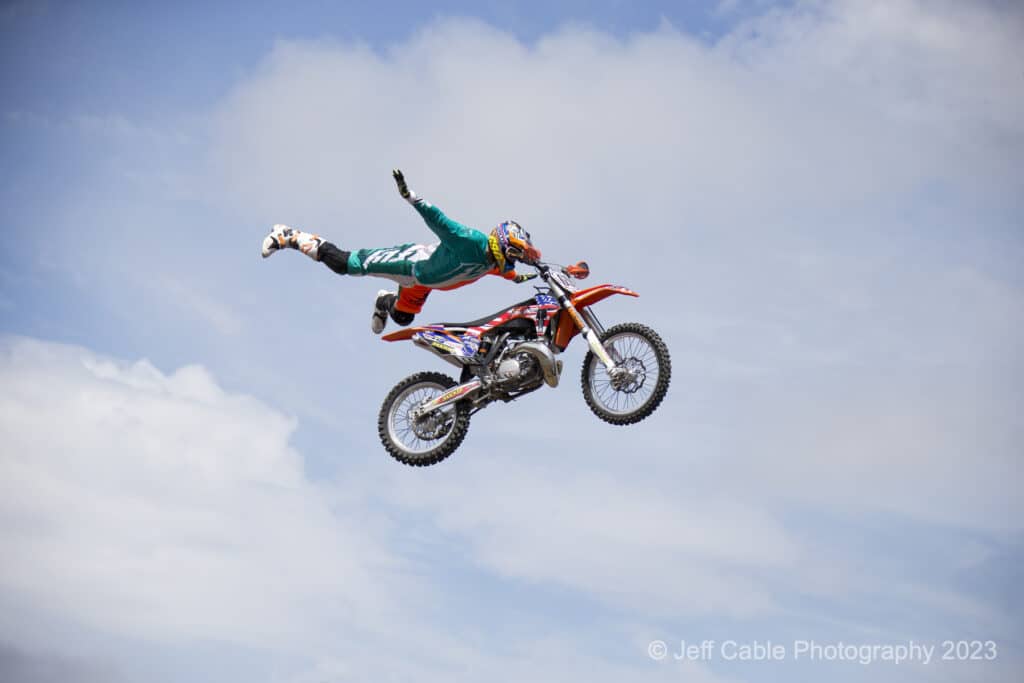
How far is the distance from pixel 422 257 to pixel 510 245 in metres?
1.38

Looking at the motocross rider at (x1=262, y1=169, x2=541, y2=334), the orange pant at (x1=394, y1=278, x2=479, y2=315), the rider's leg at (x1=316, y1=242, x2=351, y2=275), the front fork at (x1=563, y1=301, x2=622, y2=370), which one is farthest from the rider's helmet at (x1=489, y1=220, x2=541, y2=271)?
the rider's leg at (x1=316, y1=242, x2=351, y2=275)

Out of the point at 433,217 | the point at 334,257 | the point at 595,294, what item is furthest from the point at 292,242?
the point at 595,294

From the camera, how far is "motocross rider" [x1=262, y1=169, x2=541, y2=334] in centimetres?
1875

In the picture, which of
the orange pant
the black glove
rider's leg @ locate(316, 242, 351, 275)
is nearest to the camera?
the black glove

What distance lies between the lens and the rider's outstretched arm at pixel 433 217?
59.2ft

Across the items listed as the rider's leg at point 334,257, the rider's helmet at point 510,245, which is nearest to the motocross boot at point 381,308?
the rider's leg at point 334,257

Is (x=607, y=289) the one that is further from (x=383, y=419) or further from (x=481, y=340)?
(x=383, y=419)

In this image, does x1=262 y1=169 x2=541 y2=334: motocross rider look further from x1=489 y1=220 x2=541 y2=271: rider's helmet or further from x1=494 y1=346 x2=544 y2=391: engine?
x1=494 y1=346 x2=544 y2=391: engine

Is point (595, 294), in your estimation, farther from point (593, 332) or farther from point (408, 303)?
point (408, 303)

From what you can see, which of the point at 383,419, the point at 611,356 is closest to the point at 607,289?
the point at 611,356

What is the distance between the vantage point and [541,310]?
19.1 meters

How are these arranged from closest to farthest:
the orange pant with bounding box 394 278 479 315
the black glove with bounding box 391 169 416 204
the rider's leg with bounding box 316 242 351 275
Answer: the black glove with bounding box 391 169 416 204
the rider's leg with bounding box 316 242 351 275
the orange pant with bounding box 394 278 479 315

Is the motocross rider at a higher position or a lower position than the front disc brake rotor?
higher

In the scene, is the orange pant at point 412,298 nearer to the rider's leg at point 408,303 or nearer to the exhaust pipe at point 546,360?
the rider's leg at point 408,303
